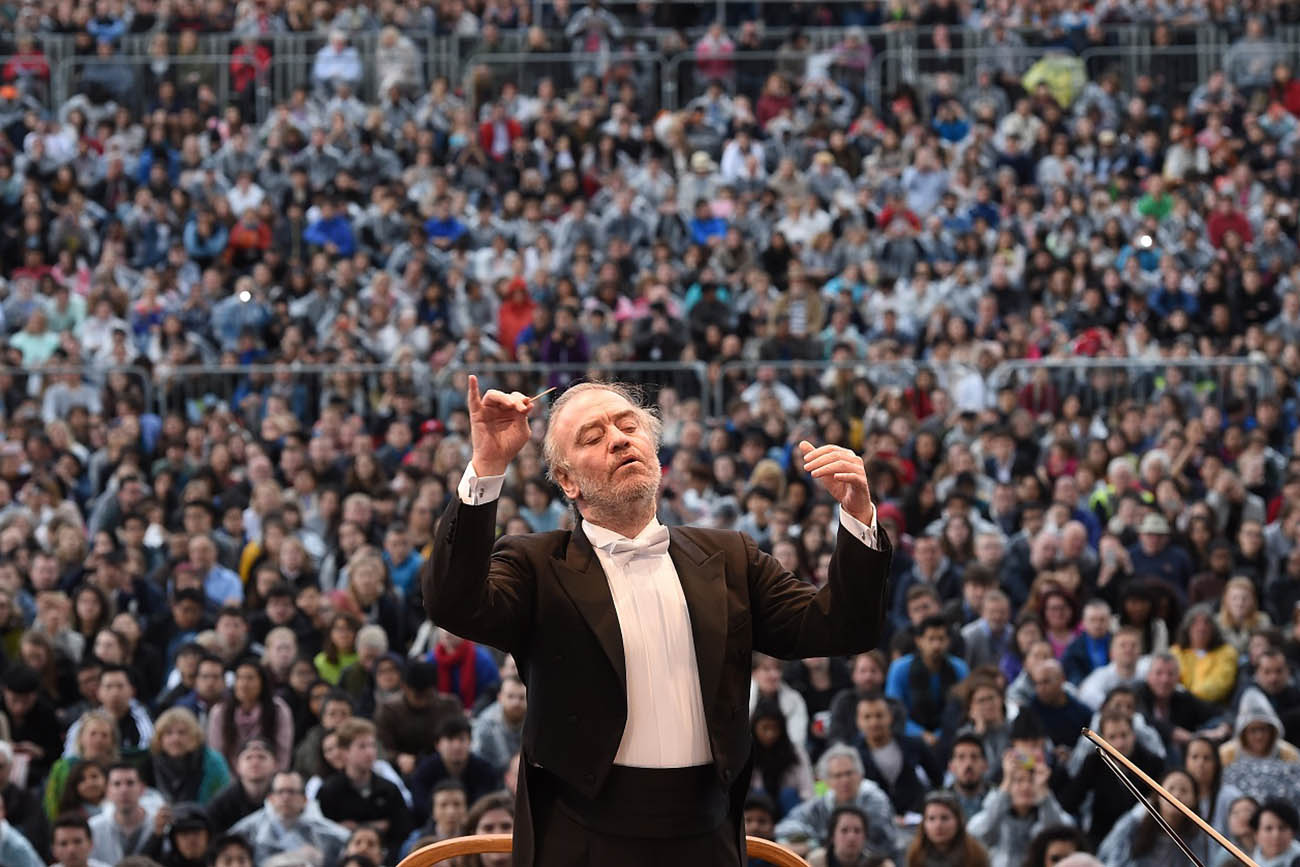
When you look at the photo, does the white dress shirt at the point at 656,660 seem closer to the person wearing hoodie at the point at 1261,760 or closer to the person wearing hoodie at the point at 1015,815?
the person wearing hoodie at the point at 1015,815

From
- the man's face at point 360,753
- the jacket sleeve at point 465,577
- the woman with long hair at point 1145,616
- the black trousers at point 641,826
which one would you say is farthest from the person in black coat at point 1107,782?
the jacket sleeve at point 465,577

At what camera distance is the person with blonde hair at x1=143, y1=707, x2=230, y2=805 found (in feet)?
27.1

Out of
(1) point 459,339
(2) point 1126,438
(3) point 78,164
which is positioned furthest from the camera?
(3) point 78,164

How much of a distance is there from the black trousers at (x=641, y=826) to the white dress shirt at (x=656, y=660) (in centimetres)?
4

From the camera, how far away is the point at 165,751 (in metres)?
8.30

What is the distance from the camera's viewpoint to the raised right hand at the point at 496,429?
3.35 meters

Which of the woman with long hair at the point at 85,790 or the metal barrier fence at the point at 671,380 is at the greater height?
the metal barrier fence at the point at 671,380

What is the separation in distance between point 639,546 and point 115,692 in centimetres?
570

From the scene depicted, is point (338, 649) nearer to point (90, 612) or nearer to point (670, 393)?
point (90, 612)

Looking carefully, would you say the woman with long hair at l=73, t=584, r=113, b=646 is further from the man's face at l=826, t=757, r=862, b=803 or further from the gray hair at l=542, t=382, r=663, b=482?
the gray hair at l=542, t=382, r=663, b=482

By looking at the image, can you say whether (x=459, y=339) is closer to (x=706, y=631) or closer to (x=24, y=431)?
(x=24, y=431)

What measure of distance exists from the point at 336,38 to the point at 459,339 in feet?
17.4

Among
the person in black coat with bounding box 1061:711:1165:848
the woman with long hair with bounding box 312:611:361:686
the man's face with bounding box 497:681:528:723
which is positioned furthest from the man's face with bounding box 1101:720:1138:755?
the woman with long hair with bounding box 312:611:361:686

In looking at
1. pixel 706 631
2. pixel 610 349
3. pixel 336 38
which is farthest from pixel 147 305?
pixel 706 631
